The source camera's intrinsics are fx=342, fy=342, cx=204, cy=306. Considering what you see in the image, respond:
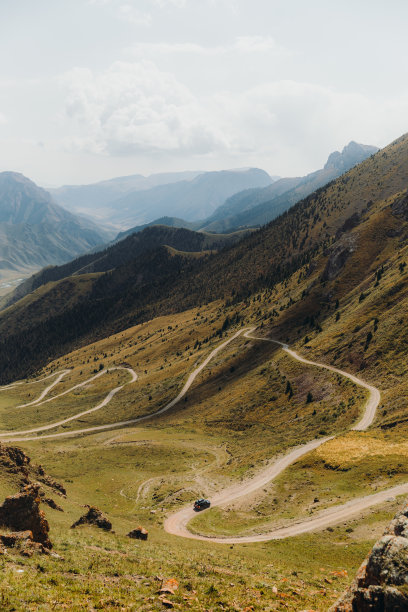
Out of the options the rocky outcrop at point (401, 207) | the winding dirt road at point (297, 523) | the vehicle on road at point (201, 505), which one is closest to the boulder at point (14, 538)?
the winding dirt road at point (297, 523)

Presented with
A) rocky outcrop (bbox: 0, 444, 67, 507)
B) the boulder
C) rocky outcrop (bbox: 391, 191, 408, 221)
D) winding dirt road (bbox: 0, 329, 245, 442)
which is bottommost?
winding dirt road (bbox: 0, 329, 245, 442)

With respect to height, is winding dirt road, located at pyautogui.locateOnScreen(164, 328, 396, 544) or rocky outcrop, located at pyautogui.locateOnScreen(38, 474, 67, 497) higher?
rocky outcrop, located at pyautogui.locateOnScreen(38, 474, 67, 497)

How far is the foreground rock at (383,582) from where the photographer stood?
→ 13.3 metres

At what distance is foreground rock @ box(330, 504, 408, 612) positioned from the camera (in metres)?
13.3

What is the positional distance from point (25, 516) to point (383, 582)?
26.0m

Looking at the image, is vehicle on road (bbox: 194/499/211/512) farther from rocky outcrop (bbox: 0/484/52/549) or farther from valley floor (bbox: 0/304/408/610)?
rocky outcrop (bbox: 0/484/52/549)

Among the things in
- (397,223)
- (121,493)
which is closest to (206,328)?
(397,223)

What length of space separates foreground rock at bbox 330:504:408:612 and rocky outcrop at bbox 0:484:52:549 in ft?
73.6

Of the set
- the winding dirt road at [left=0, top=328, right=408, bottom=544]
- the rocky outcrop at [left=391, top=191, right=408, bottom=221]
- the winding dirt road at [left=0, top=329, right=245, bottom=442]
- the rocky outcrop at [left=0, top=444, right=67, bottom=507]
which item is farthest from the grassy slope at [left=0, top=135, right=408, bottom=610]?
the rocky outcrop at [left=0, top=444, right=67, bottom=507]

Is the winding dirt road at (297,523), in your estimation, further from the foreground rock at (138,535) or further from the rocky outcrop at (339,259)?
the rocky outcrop at (339,259)

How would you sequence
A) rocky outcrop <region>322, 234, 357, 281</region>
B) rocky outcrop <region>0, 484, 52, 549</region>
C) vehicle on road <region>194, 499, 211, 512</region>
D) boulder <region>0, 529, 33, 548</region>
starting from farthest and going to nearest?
1. rocky outcrop <region>322, 234, 357, 281</region>
2. vehicle on road <region>194, 499, 211, 512</region>
3. rocky outcrop <region>0, 484, 52, 549</region>
4. boulder <region>0, 529, 33, 548</region>

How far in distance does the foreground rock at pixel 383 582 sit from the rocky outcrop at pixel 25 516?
22424mm

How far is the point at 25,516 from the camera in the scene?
27.4 metres

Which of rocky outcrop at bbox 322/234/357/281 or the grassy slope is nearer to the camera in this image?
the grassy slope
